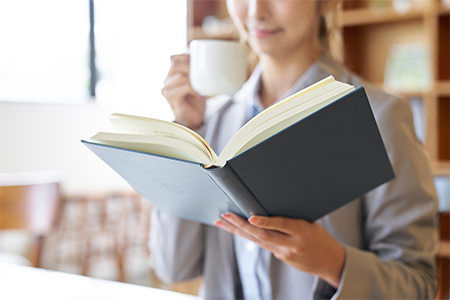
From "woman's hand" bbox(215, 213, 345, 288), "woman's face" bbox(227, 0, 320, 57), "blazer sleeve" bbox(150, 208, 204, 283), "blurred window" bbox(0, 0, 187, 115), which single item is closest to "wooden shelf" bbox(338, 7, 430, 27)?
"blurred window" bbox(0, 0, 187, 115)

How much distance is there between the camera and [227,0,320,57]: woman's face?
1003 millimetres

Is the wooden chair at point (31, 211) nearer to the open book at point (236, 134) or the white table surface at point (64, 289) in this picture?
the white table surface at point (64, 289)

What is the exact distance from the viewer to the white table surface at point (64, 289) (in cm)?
78

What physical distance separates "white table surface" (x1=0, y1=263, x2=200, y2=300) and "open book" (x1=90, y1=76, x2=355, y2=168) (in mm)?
264

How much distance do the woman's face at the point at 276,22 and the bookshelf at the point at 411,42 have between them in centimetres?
141

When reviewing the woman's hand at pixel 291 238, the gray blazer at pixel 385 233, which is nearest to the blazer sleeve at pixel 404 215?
the gray blazer at pixel 385 233

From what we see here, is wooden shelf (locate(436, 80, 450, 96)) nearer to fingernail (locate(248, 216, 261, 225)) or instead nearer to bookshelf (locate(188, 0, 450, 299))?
bookshelf (locate(188, 0, 450, 299))

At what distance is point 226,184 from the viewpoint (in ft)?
2.02

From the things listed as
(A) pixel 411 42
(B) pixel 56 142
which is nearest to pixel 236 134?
(A) pixel 411 42

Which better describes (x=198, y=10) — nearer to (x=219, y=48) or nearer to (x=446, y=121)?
(x=446, y=121)

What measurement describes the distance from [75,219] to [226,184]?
2629 millimetres

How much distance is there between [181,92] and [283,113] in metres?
0.38

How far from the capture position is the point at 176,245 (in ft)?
3.84

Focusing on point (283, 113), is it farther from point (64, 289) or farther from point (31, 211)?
point (31, 211)
